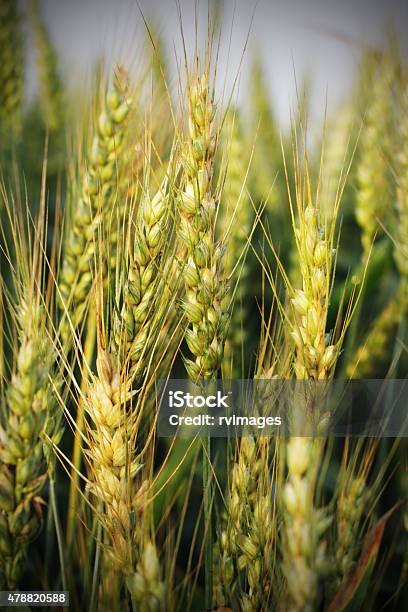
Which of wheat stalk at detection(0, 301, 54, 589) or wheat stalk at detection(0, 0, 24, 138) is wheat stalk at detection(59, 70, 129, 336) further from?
wheat stalk at detection(0, 0, 24, 138)

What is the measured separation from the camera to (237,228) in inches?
40.9

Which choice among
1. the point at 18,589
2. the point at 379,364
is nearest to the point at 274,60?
the point at 379,364

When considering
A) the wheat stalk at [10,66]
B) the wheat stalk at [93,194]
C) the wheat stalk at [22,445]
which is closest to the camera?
the wheat stalk at [22,445]

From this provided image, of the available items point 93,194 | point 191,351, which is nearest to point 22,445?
point 191,351

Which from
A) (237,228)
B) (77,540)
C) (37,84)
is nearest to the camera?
(77,540)

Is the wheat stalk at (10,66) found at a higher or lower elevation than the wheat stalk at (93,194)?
higher

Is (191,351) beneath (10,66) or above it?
beneath

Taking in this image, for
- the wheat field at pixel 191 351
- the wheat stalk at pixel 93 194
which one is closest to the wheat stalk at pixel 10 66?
the wheat field at pixel 191 351

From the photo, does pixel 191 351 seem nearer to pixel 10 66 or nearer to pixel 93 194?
pixel 93 194

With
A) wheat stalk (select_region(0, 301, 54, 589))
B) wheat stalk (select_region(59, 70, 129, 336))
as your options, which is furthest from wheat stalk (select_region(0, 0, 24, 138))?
wheat stalk (select_region(0, 301, 54, 589))

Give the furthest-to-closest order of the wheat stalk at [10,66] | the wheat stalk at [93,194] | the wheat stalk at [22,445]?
the wheat stalk at [10,66]
the wheat stalk at [93,194]
the wheat stalk at [22,445]

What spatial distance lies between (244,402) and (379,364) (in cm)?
Answer: 33

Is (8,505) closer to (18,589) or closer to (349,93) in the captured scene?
(18,589)

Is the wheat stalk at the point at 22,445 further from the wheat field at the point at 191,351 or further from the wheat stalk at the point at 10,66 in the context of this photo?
the wheat stalk at the point at 10,66
